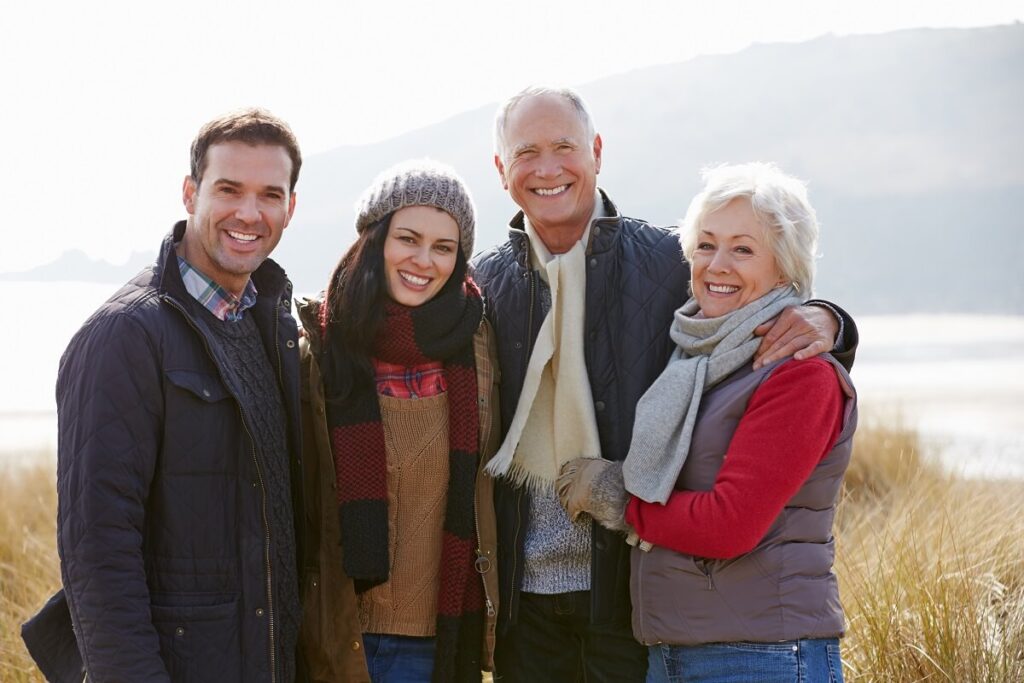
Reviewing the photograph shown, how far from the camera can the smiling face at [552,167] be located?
3262 millimetres

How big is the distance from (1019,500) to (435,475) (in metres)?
3.52

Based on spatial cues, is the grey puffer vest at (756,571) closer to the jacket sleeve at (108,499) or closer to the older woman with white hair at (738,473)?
the older woman with white hair at (738,473)

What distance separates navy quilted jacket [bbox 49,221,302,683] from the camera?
88.1 inches

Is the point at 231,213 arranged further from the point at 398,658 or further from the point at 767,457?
the point at 767,457

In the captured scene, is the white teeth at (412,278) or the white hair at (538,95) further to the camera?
the white hair at (538,95)

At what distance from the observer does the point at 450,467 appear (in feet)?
9.83

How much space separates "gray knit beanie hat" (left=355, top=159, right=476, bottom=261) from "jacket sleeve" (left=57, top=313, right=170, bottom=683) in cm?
93

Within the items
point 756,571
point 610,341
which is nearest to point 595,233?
point 610,341

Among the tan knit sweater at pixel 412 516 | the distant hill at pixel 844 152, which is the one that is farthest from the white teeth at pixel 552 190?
the distant hill at pixel 844 152

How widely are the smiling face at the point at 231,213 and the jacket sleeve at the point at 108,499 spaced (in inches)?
16.2

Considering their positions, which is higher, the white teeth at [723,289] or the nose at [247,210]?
the nose at [247,210]

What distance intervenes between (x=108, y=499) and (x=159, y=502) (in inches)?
6.6

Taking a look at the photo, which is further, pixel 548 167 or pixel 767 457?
pixel 548 167

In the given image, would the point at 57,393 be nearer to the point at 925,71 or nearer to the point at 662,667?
the point at 662,667
